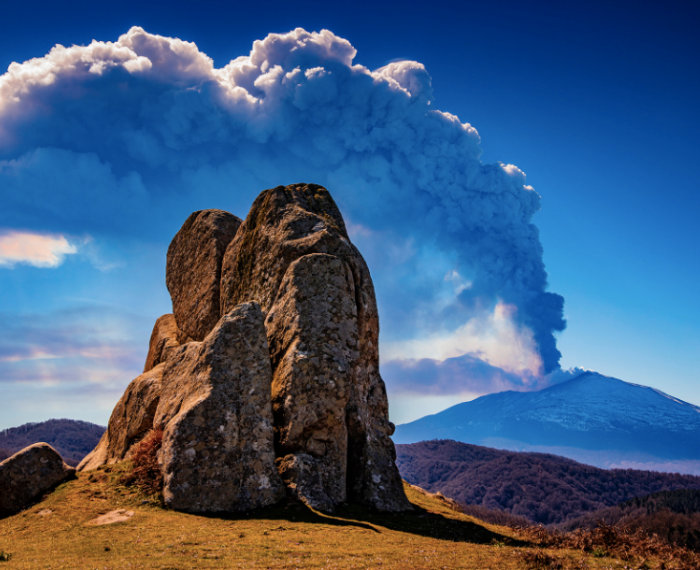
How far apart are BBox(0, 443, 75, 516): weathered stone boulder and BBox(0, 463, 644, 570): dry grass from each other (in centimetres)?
86

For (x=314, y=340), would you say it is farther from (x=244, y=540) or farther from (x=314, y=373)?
(x=244, y=540)

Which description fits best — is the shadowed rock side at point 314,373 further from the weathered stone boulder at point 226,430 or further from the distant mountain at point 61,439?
the distant mountain at point 61,439

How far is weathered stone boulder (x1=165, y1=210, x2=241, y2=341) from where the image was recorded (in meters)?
37.9

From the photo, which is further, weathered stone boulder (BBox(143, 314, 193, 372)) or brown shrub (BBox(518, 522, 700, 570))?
weathered stone boulder (BBox(143, 314, 193, 372))

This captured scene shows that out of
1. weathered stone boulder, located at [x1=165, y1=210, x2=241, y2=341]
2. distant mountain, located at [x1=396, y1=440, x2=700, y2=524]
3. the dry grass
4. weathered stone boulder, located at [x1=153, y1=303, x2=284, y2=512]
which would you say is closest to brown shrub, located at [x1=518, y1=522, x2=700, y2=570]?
the dry grass

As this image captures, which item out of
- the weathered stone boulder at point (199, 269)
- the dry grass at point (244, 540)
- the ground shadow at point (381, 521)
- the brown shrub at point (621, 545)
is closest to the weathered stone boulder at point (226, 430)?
the ground shadow at point (381, 521)

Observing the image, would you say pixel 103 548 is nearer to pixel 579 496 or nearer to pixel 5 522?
pixel 5 522

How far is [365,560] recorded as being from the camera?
44.5 ft

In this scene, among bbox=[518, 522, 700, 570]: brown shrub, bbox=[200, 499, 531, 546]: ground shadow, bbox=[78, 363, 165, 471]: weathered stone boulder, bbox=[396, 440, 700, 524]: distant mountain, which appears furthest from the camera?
bbox=[396, 440, 700, 524]: distant mountain

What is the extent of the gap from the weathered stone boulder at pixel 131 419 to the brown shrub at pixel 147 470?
6.48m

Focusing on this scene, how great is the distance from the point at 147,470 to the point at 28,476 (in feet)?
18.8

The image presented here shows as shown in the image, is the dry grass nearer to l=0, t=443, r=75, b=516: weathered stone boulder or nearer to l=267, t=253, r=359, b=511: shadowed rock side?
l=0, t=443, r=75, b=516: weathered stone boulder

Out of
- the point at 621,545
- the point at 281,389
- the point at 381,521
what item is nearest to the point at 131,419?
the point at 281,389

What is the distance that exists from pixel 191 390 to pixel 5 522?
917 centimetres
